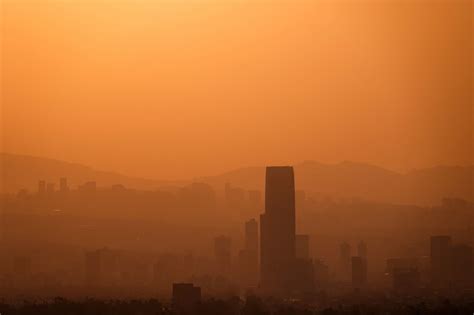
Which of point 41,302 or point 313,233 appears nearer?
point 41,302

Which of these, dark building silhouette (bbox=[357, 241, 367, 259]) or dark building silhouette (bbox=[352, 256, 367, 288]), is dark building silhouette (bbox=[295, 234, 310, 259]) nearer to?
dark building silhouette (bbox=[357, 241, 367, 259])

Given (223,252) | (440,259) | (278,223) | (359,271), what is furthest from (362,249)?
(278,223)

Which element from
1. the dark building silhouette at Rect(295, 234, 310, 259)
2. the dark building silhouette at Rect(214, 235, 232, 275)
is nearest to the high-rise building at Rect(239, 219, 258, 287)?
the dark building silhouette at Rect(214, 235, 232, 275)

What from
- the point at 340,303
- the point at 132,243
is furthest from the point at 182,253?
the point at 340,303

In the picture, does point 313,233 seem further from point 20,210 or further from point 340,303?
point 340,303

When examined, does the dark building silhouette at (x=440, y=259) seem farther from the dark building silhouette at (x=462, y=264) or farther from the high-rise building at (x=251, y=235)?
the high-rise building at (x=251, y=235)

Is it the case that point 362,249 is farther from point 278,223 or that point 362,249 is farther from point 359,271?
point 278,223

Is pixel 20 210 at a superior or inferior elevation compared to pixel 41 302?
superior
